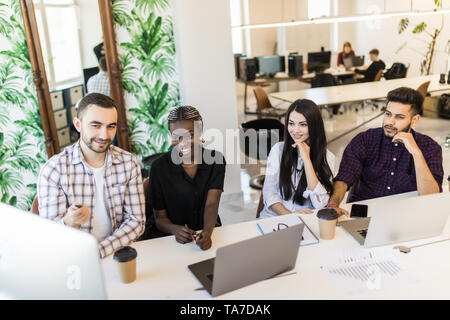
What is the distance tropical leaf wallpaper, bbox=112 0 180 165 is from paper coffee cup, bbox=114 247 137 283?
2283 mm

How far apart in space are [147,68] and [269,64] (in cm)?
522

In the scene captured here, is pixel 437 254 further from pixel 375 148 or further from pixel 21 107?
pixel 21 107

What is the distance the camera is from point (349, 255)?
1.80m

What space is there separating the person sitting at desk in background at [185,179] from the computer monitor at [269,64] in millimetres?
6370

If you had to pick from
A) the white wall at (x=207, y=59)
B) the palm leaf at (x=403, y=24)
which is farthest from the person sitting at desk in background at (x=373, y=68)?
the white wall at (x=207, y=59)

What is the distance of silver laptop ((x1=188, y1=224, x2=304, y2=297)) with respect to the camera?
4.67 feet

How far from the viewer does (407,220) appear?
1.84 meters

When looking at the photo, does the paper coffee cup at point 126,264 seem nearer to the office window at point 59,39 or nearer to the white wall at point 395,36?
the office window at point 59,39

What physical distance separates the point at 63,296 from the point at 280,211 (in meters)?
1.39

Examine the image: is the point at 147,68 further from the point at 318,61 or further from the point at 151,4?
the point at 318,61

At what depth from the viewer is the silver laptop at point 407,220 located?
177 cm

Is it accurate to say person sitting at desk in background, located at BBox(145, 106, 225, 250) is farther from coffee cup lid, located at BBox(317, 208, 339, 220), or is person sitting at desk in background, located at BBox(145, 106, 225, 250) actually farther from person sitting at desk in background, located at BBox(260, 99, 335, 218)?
coffee cup lid, located at BBox(317, 208, 339, 220)

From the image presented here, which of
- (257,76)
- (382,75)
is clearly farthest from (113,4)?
(382,75)

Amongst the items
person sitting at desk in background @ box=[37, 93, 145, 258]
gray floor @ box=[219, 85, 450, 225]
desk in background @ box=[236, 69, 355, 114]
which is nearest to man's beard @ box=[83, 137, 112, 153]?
person sitting at desk in background @ box=[37, 93, 145, 258]
